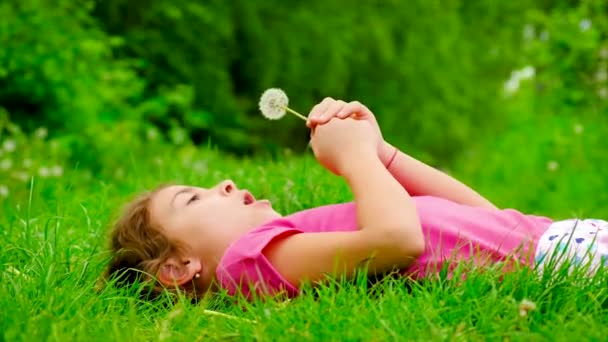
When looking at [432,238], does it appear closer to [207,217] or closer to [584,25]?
[207,217]

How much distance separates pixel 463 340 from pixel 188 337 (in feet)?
1.72

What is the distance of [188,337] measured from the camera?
178 centimetres

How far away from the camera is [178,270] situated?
2.19 metres

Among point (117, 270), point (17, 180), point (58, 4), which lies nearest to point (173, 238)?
point (117, 270)

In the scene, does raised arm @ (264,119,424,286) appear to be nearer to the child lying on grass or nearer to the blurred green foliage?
the child lying on grass

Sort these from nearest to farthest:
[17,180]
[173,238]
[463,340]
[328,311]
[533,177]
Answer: [463,340]
[328,311]
[173,238]
[17,180]
[533,177]

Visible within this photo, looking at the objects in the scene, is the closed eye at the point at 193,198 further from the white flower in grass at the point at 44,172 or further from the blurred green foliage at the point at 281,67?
the blurred green foliage at the point at 281,67

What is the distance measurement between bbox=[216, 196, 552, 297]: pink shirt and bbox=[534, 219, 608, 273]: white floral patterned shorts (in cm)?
3

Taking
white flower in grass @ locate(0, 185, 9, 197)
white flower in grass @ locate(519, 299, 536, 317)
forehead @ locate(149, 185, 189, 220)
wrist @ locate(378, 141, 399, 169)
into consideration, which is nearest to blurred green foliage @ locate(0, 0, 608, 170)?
white flower in grass @ locate(0, 185, 9, 197)

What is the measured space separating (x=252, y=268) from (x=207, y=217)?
0.20 m

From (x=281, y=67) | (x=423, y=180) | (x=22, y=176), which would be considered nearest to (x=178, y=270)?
(x=423, y=180)

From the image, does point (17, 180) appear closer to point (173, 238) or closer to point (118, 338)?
point (173, 238)

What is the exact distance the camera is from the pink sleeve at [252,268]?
205 cm

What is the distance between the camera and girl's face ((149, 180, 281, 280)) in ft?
7.12
